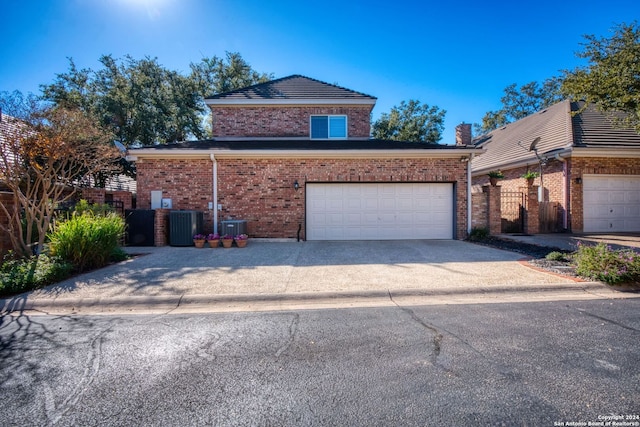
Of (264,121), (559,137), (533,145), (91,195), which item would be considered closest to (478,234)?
(533,145)

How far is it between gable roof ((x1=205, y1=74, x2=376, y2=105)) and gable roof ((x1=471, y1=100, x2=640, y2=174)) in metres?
8.20

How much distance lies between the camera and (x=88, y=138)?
26.3ft

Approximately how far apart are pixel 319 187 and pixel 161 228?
5554mm

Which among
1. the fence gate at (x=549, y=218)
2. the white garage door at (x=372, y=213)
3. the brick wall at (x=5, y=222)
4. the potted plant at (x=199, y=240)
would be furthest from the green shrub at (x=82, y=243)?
the fence gate at (x=549, y=218)

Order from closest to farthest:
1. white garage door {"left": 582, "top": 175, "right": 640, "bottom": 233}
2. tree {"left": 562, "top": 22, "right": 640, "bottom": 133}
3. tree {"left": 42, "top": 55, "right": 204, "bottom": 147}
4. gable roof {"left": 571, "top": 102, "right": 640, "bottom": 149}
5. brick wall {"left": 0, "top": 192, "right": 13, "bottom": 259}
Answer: brick wall {"left": 0, "top": 192, "right": 13, "bottom": 259} → tree {"left": 562, "top": 22, "right": 640, "bottom": 133} → white garage door {"left": 582, "top": 175, "right": 640, "bottom": 233} → gable roof {"left": 571, "top": 102, "right": 640, "bottom": 149} → tree {"left": 42, "top": 55, "right": 204, "bottom": 147}

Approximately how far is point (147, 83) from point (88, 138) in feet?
48.2

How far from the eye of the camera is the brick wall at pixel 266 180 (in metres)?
10.4

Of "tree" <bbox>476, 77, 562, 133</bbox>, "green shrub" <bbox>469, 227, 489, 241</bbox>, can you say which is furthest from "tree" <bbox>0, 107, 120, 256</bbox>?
"tree" <bbox>476, 77, 562, 133</bbox>

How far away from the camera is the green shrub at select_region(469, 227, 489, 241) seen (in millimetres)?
10180

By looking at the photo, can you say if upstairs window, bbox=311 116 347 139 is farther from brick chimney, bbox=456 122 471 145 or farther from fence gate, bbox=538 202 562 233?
fence gate, bbox=538 202 562 233

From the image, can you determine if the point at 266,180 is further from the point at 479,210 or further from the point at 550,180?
the point at 550,180

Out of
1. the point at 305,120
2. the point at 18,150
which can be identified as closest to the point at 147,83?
the point at 305,120

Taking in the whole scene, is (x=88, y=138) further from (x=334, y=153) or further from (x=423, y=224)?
(x=423, y=224)

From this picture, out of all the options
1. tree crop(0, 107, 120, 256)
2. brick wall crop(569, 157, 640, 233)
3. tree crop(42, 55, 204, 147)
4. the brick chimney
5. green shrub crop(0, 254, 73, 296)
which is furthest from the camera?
tree crop(42, 55, 204, 147)
